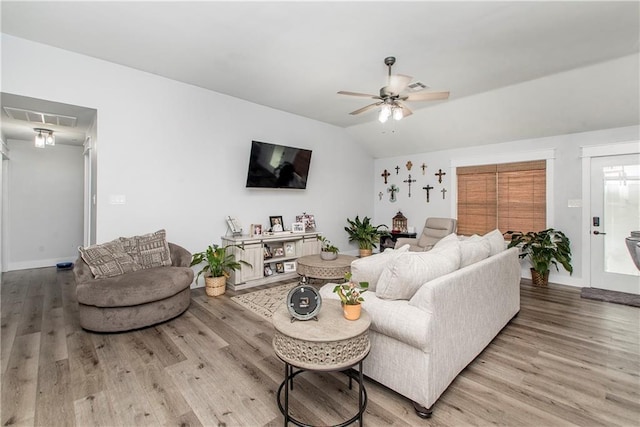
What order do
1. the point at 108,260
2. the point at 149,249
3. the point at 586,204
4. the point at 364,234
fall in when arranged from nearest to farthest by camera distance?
1. the point at 108,260
2. the point at 149,249
3. the point at 586,204
4. the point at 364,234

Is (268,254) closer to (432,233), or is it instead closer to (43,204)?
(432,233)

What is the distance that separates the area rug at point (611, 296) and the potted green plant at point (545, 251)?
1.20 ft

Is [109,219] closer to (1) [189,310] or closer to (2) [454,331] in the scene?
(1) [189,310]

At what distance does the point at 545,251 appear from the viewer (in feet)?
15.3

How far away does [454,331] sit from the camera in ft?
6.75

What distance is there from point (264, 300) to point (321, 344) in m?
2.50

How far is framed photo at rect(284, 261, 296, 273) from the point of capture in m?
5.06

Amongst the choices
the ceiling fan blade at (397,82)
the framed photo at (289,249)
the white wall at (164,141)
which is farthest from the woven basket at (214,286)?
the ceiling fan blade at (397,82)

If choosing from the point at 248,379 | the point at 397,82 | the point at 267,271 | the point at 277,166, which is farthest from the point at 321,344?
the point at 277,166

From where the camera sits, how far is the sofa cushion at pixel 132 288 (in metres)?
2.90

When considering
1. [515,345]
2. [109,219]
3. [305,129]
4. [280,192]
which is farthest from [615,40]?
[109,219]

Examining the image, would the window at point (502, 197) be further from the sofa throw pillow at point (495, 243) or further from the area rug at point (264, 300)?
the area rug at point (264, 300)

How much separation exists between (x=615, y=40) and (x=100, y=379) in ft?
18.5

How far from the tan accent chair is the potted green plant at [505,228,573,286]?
3.31ft
